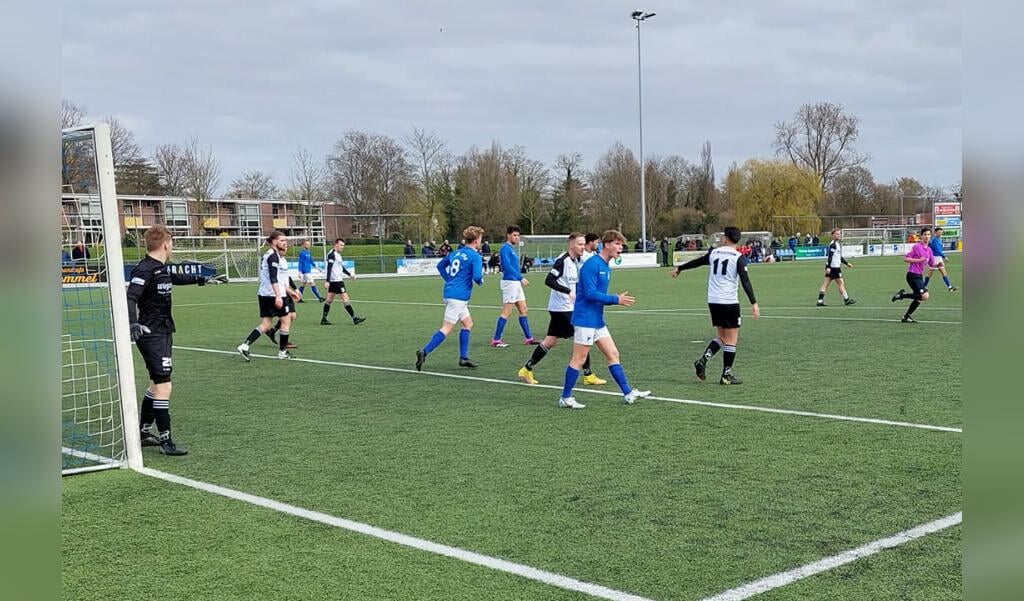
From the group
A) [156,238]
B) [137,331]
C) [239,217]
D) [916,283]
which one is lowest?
[916,283]

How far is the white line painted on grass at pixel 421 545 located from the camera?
14.9 feet

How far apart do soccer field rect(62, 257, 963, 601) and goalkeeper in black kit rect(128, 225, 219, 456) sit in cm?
41

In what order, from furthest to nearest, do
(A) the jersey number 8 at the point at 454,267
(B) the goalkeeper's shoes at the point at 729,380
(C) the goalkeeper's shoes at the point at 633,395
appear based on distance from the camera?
1. (A) the jersey number 8 at the point at 454,267
2. (B) the goalkeeper's shoes at the point at 729,380
3. (C) the goalkeeper's shoes at the point at 633,395

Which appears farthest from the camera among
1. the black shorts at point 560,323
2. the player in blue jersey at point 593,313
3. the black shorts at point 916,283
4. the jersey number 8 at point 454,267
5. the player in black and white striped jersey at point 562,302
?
the black shorts at point 916,283

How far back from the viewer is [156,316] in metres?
7.72

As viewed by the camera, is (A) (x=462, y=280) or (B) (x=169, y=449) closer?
(B) (x=169, y=449)

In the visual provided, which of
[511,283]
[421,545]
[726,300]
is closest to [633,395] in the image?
[726,300]

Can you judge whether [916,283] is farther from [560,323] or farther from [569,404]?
[569,404]

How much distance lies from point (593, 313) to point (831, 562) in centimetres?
488

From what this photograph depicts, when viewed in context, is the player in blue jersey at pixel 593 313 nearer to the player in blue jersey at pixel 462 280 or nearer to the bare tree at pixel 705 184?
the player in blue jersey at pixel 462 280

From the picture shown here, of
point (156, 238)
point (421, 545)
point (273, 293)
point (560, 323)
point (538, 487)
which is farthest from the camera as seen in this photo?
point (273, 293)

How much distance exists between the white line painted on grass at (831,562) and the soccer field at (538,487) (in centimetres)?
3

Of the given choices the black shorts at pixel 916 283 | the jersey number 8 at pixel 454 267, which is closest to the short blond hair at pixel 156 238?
the jersey number 8 at pixel 454 267

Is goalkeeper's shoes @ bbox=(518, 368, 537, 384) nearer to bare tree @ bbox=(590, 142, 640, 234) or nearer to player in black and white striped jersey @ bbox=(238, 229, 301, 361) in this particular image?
player in black and white striped jersey @ bbox=(238, 229, 301, 361)
